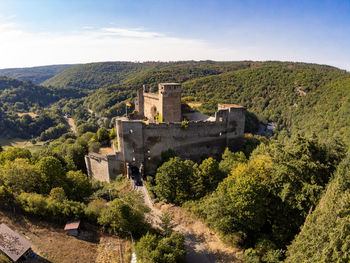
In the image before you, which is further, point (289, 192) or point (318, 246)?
point (289, 192)

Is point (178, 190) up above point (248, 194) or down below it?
below

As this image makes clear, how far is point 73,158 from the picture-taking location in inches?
1208

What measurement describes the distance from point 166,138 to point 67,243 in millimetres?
14203

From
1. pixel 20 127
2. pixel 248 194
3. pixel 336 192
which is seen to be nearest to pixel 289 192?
pixel 248 194

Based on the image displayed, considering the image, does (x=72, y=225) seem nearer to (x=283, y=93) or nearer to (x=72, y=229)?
(x=72, y=229)

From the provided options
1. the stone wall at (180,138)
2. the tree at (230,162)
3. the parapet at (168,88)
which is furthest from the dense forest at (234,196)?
the parapet at (168,88)

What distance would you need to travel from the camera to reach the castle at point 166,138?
81.8 ft

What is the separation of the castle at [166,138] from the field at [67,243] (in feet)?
31.7

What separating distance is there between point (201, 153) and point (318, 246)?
699 inches

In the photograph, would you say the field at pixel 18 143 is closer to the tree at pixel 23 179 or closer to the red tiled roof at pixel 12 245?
the tree at pixel 23 179

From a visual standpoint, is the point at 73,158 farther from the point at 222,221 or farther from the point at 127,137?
the point at 222,221

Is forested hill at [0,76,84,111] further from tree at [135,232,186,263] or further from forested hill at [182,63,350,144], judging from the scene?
tree at [135,232,186,263]

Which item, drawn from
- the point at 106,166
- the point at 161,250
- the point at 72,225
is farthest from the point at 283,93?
the point at 72,225

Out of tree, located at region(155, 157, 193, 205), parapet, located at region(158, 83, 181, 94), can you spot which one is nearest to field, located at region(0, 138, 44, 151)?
parapet, located at region(158, 83, 181, 94)
